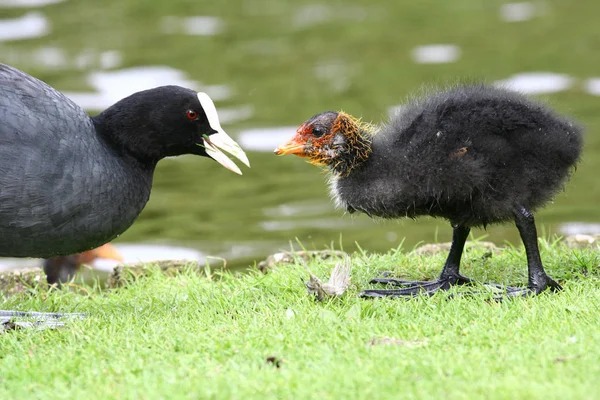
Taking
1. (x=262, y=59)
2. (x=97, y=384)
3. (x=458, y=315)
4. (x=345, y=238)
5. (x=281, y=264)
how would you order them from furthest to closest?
(x=262, y=59), (x=345, y=238), (x=281, y=264), (x=458, y=315), (x=97, y=384)

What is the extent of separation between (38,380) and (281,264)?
91.6 inches

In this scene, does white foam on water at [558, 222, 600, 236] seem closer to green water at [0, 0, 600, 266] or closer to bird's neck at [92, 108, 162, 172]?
green water at [0, 0, 600, 266]

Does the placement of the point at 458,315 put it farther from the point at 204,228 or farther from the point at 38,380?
the point at 204,228

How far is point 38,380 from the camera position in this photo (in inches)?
157

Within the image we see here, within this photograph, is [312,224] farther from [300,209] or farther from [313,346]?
[313,346]

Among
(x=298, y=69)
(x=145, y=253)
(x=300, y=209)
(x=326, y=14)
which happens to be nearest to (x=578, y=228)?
(x=300, y=209)

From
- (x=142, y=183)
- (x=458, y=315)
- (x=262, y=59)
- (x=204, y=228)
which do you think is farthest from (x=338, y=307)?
(x=262, y=59)

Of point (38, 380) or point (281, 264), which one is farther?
point (281, 264)

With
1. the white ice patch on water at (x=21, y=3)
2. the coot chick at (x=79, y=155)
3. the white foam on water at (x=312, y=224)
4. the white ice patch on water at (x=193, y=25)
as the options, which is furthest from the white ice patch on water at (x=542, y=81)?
the white ice patch on water at (x=21, y=3)

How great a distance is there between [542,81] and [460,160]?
25.5 ft

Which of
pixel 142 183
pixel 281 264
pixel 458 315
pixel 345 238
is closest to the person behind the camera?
pixel 458 315

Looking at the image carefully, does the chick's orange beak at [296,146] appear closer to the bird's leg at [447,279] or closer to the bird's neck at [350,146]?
the bird's neck at [350,146]

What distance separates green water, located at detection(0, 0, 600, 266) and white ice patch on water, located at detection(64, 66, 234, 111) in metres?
0.20

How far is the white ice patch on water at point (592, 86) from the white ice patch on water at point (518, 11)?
306 centimetres
